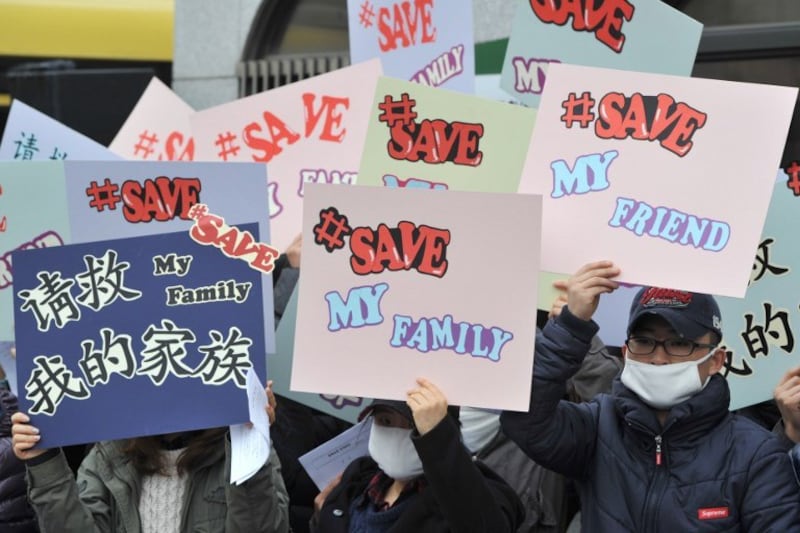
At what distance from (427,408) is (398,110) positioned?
1085mm

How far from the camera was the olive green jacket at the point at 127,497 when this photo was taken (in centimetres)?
378

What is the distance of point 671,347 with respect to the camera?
350 cm

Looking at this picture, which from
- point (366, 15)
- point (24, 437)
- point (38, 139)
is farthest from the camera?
point (38, 139)

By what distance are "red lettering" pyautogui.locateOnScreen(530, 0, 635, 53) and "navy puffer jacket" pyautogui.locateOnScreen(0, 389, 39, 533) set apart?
7.57ft

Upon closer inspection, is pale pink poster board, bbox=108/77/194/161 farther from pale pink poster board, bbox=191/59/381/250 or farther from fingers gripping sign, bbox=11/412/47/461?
fingers gripping sign, bbox=11/412/47/461

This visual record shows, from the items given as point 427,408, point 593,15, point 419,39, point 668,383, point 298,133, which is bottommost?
point 427,408

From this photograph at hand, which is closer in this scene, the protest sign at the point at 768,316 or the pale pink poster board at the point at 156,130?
the protest sign at the point at 768,316

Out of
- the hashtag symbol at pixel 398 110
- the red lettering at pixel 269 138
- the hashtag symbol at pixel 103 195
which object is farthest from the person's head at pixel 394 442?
the red lettering at pixel 269 138

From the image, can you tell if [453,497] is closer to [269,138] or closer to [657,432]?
[657,432]

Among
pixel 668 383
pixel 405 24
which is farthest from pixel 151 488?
pixel 405 24

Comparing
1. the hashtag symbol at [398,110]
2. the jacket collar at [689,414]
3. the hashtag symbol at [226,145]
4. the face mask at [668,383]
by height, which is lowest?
the jacket collar at [689,414]

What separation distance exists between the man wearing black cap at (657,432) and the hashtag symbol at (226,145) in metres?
2.14

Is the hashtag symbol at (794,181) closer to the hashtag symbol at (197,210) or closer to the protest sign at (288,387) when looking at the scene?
the protest sign at (288,387)

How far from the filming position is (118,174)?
4.53m
